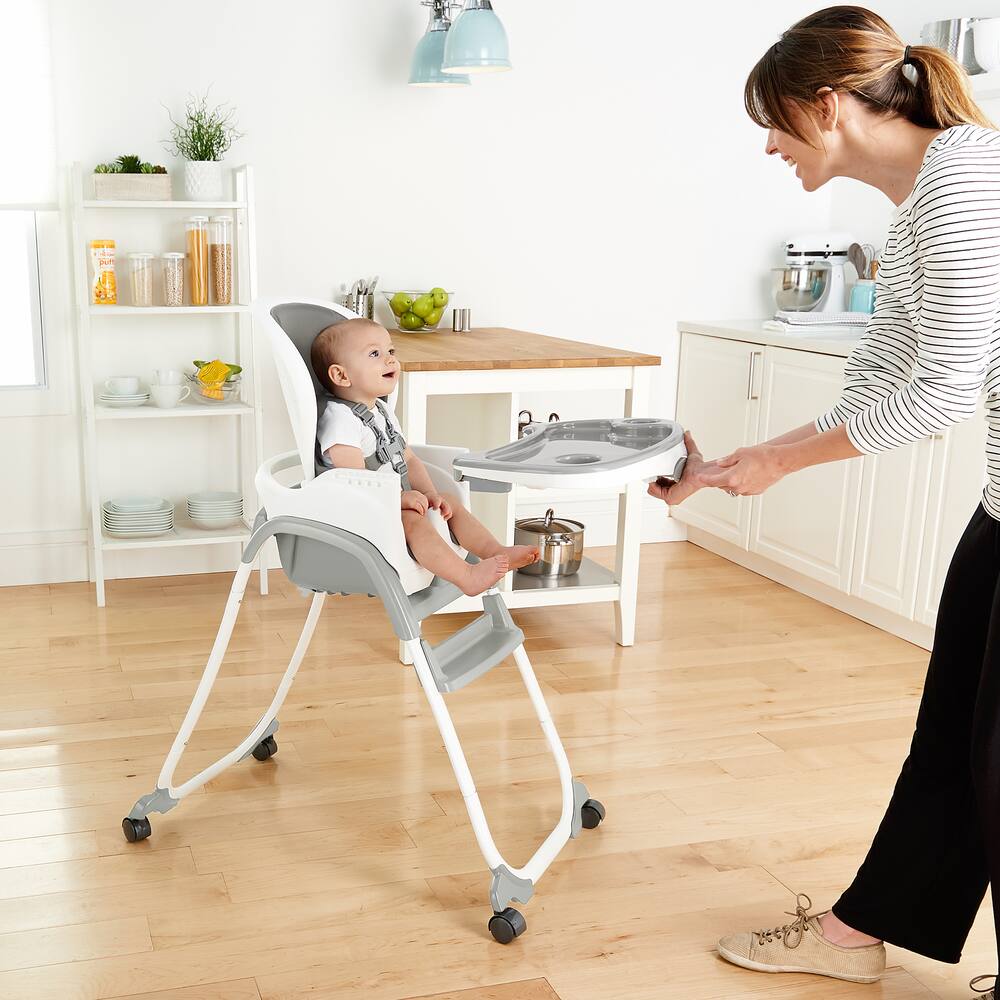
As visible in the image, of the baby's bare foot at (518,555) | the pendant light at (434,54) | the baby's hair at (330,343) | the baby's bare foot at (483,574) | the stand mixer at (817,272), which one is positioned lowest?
the baby's bare foot at (483,574)

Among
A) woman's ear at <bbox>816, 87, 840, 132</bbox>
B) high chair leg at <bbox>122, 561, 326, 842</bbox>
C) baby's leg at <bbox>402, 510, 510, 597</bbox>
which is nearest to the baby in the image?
baby's leg at <bbox>402, 510, 510, 597</bbox>

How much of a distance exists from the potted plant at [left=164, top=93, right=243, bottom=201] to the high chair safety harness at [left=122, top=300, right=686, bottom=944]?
1.51 metres

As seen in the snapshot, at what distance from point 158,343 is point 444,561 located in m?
2.13

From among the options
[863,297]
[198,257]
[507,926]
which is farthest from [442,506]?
[863,297]

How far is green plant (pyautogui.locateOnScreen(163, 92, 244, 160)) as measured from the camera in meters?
3.61

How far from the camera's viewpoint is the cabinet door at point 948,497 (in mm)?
3105

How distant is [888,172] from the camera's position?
1614mm

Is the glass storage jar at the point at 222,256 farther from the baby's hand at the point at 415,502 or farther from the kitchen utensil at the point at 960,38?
the kitchen utensil at the point at 960,38

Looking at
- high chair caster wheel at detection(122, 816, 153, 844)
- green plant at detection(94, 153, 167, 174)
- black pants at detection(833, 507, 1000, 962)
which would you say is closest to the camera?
black pants at detection(833, 507, 1000, 962)

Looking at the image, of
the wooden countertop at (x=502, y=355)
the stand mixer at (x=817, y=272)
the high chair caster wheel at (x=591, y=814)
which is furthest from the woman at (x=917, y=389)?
the stand mixer at (x=817, y=272)

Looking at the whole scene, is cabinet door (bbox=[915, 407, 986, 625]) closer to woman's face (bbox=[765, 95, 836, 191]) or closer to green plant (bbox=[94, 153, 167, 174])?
woman's face (bbox=[765, 95, 836, 191])

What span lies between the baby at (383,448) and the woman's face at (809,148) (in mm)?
836

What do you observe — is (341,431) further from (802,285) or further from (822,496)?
(802,285)

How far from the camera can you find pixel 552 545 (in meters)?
3.41
